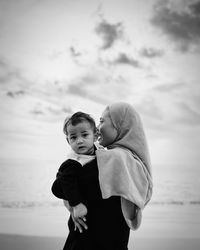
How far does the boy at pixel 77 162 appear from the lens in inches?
40.4

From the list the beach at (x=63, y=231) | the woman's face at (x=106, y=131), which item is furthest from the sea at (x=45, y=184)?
the woman's face at (x=106, y=131)

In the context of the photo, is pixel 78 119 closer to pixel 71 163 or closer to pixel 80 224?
pixel 71 163

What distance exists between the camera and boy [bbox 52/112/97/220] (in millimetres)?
1027

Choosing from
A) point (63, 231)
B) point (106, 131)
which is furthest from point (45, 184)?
point (106, 131)

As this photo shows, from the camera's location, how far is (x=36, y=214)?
502 centimetres

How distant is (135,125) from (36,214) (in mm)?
4220

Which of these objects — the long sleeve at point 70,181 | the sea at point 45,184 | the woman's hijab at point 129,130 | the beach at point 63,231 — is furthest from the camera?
the sea at point 45,184

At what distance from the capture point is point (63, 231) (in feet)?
12.4

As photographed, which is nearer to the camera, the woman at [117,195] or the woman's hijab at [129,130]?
the woman at [117,195]

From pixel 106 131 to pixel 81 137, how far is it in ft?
0.46

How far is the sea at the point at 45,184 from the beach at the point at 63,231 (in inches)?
38.6

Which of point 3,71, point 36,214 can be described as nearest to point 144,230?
point 36,214

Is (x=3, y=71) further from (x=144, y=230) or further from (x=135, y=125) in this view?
(x=135, y=125)

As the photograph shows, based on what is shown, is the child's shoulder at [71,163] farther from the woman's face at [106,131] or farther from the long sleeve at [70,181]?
the woman's face at [106,131]
